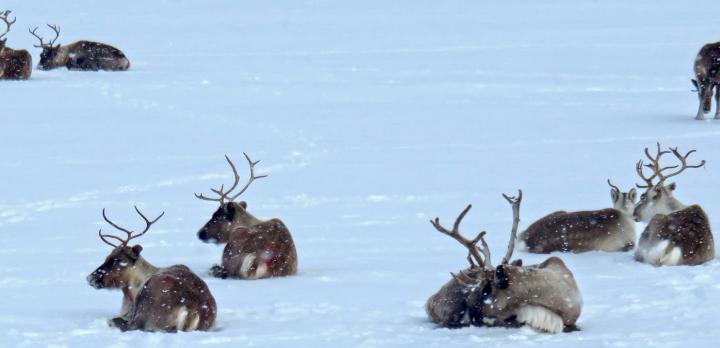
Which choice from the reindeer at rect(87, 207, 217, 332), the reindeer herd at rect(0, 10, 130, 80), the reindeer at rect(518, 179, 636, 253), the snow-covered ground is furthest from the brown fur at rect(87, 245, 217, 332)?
the reindeer herd at rect(0, 10, 130, 80)

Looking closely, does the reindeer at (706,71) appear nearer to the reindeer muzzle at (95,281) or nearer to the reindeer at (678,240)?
the reindeer at (678,240)

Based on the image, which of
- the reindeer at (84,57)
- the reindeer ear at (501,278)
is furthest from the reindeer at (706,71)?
the reindeer ear at (501,278)

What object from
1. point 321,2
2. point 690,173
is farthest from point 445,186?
point 321,2

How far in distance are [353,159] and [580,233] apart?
5.50 m

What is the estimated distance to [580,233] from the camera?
9.34 metres

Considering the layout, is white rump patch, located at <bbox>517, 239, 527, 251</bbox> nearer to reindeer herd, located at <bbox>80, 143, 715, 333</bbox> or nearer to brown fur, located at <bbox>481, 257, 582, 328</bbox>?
reindeer herd, located at <bbox>80, 143, 715, 333</bbox>

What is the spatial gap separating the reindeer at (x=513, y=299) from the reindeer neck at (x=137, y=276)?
1614mm

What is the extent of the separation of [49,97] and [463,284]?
13.9 m

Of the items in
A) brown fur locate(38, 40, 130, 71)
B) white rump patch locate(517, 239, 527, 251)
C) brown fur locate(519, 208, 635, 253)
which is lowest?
white rump patch locate(517, 239, 527, 251)

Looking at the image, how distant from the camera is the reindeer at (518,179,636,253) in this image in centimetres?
931

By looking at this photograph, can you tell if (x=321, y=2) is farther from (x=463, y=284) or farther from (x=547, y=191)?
(x=463, y=284)

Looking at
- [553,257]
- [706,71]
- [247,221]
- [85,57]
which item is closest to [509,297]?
[553,257]

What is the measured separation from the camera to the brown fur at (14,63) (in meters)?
21.3

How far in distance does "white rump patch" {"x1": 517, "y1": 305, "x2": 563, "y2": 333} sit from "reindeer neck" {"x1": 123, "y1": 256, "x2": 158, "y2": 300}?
2059mm
